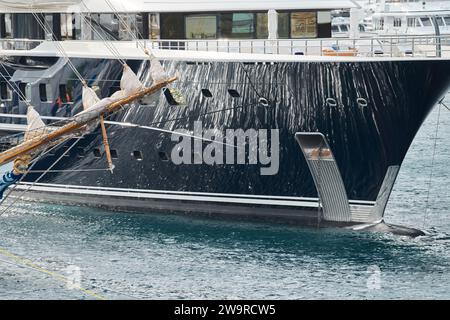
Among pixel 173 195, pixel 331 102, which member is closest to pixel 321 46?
pixel 331 102

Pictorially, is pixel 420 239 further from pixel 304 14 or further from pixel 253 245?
pixel 304 14

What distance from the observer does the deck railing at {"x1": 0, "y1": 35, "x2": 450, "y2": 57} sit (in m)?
45.3

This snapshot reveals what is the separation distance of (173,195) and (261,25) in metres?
6.26

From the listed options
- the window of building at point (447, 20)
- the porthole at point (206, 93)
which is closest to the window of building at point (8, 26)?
the porthole at point (206, 93)

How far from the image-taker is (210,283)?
3950cm

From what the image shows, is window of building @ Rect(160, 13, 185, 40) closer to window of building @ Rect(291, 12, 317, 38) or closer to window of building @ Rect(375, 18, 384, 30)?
window of building @ Rect(291, 12, 317, 38)

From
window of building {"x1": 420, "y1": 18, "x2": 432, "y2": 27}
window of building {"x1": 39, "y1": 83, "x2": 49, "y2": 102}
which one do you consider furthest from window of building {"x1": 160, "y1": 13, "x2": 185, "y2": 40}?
window of building {"x1": 420, "y1": 18, "x2": 432, "y2": 27}

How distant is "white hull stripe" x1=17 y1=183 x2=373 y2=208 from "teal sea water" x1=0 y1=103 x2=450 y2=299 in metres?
0.67

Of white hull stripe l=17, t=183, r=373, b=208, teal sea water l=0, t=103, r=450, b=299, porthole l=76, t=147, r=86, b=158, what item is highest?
porthole l=76, t=147, r=86, b=158

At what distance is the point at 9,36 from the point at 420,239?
54.7 ft

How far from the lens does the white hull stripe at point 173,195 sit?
46.5 meters

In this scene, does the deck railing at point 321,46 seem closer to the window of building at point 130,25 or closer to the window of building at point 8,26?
the window of building at point 130,25
